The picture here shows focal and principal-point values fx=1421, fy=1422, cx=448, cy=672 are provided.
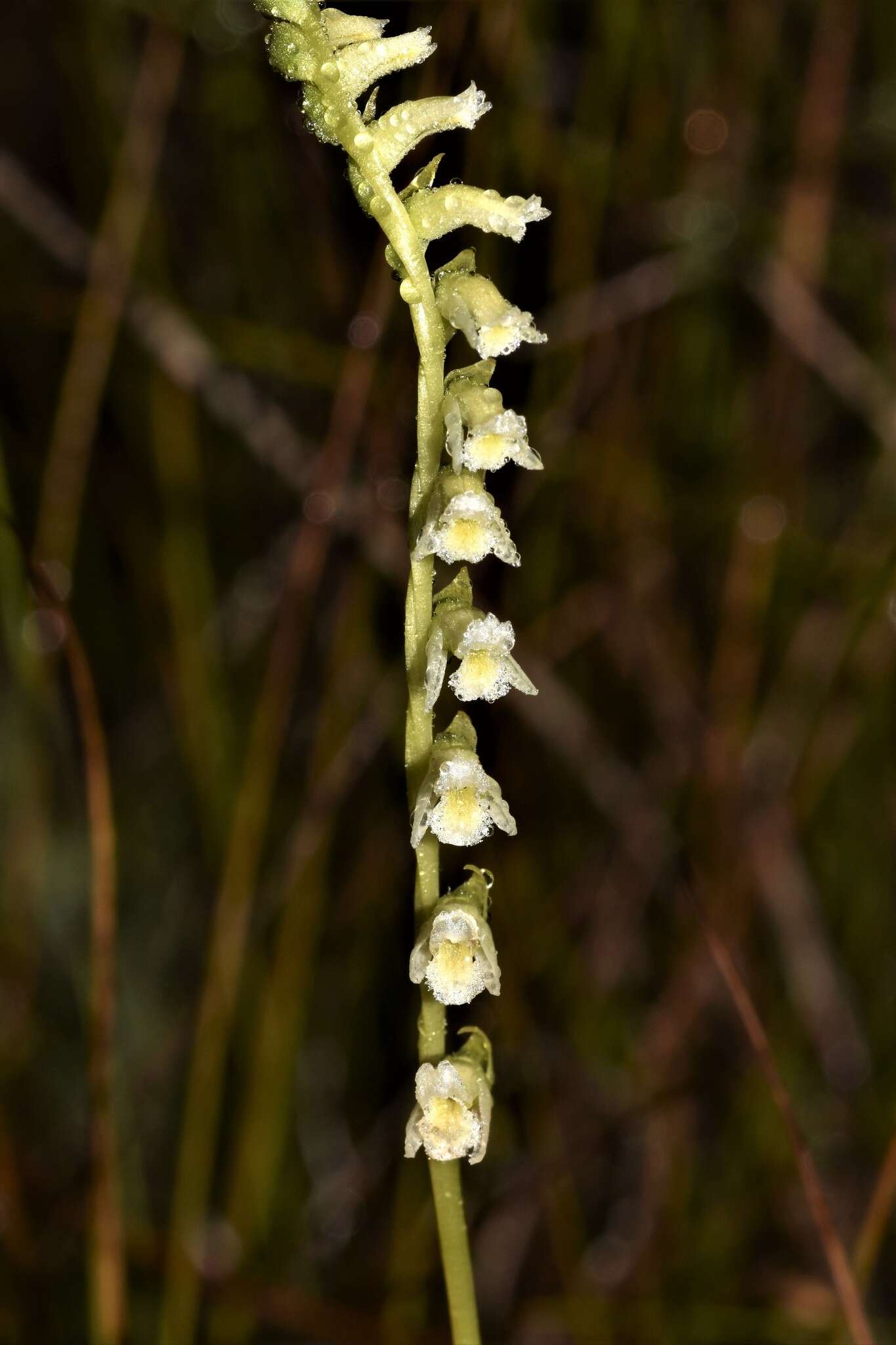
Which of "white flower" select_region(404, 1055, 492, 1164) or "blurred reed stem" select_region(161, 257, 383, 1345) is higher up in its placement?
"blurred reed stem" select_region(161, 257, 383, 1345)

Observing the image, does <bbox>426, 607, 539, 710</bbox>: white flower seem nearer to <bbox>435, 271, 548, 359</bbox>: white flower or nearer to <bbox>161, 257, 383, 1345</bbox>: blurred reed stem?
<bbox>435, 271, 548, 359</bbox>: white flower

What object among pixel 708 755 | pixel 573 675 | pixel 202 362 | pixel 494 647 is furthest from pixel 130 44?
pixel 494 647

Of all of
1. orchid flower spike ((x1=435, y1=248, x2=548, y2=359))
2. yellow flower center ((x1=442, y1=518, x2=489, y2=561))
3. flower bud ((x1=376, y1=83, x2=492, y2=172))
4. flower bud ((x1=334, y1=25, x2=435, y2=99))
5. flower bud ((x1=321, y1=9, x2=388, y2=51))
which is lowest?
yellow flower center ((x1=442, y1=518, x2=489, y2=561))

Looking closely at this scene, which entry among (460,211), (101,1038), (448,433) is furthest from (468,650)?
(101,1038)

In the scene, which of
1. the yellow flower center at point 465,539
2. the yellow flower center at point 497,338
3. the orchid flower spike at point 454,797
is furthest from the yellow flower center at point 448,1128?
the yellow flower center at point 497,338

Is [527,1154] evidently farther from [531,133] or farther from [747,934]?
[531,133]

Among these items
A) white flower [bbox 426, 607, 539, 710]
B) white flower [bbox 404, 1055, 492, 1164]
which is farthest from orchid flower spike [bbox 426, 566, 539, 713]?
white flower [bbox 404, 1055, 492, 1164]
